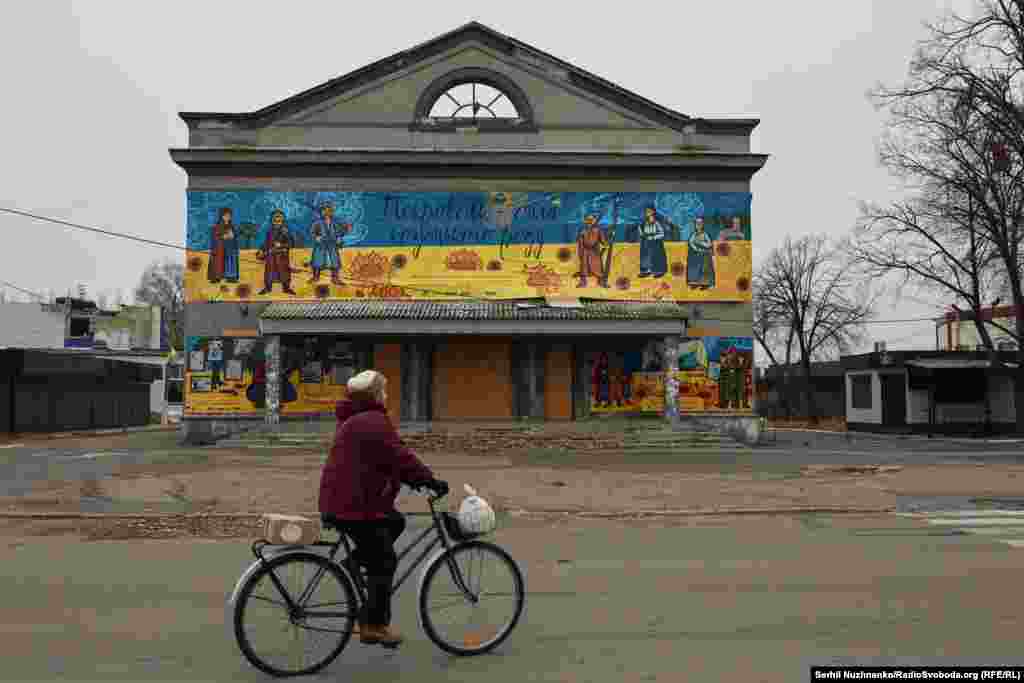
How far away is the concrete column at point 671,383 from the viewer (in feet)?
97.6

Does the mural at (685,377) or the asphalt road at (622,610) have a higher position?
the mural at (685,377)

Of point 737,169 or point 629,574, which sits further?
point 737,169

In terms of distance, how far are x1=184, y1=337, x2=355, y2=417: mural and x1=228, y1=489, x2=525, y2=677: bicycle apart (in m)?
25.4

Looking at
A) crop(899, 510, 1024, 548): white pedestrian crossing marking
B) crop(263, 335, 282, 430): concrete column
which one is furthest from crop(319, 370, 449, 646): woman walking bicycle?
crop(263, 335, 282, 430): concrete column

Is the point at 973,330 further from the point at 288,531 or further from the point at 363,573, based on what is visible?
the point at 288,531

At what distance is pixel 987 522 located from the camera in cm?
1180

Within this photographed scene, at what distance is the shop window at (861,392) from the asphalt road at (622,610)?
33.8 m

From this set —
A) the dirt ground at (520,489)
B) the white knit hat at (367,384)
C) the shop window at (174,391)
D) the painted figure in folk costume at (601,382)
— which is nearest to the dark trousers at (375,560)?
the white knit hat at (367,384)

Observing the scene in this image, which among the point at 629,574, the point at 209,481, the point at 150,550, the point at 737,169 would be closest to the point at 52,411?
the point at 209,481

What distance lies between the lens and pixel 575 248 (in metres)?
31.8

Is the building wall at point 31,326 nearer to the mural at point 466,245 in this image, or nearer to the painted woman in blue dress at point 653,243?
the mural at point 466,245

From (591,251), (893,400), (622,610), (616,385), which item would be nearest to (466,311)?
(591,251)

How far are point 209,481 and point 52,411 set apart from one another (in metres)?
28.3

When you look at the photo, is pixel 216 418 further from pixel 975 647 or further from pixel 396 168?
pixel 975 647
